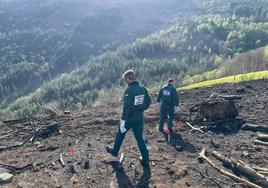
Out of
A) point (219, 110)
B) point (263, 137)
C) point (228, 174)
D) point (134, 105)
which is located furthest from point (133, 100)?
point (219, 110)

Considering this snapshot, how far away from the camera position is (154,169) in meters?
12.0

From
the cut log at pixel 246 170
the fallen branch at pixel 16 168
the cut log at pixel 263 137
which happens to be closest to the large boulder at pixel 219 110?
the cut log at pixel 263 137

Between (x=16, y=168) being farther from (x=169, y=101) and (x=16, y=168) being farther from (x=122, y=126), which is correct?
(x=169, y=101)

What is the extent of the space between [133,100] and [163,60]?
406 feet

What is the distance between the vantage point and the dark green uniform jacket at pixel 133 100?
38.0 feet

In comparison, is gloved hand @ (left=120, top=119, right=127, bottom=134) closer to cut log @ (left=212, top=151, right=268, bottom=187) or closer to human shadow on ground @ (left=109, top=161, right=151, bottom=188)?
human shadow on ground @ (left=109, top=161, right=151, bottom=188)

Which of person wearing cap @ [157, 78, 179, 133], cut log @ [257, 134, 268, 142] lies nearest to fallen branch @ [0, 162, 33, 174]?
person wearing cap @ [157, 78, 179, 133]

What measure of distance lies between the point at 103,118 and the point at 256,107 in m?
7.28

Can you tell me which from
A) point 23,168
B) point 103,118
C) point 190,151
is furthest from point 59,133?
point 190,151

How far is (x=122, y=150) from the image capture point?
45.2ft

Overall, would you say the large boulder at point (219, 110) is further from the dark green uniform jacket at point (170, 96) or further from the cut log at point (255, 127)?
the dark green uniform jacket at point (170, 96)

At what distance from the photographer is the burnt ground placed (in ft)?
37.1

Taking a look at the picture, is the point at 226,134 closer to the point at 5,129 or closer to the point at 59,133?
the point at 59,133

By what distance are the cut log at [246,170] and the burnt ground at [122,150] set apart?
1.03 ft
